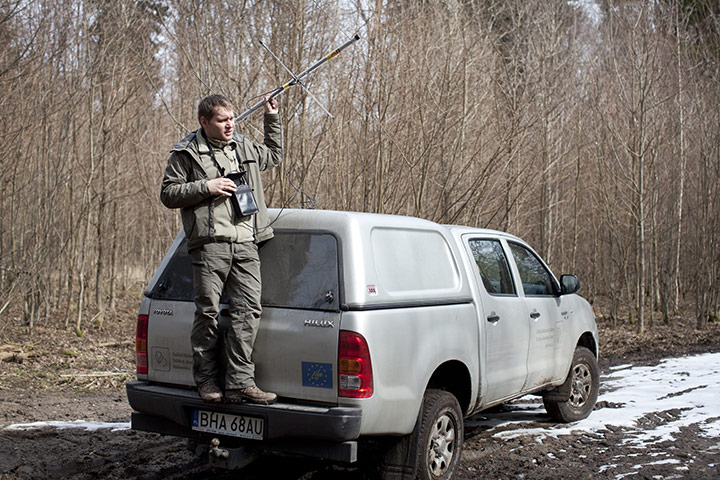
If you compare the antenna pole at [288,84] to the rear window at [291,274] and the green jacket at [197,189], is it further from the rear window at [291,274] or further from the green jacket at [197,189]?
the rear window at [291,274]

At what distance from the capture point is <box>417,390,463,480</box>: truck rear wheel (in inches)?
173

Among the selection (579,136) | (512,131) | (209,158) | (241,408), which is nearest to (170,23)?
(512,131)

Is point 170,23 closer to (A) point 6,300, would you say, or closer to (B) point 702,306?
(A) point 6,300

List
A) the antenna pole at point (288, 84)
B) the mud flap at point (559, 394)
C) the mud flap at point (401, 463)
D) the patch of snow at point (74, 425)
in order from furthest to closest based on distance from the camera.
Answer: the mud flap at point (559, 394) → the patch of snow at point (74, 425) → the antenna pole at point (288, 84) → the mud flap at point (401, 463)

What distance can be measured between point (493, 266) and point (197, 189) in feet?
8.54

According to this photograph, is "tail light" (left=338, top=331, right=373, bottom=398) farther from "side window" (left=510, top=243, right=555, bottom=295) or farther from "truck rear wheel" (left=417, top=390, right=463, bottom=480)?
"side window" (left=510, top=243, right=555, bottom=295)

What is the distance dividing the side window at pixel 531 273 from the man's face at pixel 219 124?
2.85 metres

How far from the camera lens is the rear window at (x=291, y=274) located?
4.12 meters

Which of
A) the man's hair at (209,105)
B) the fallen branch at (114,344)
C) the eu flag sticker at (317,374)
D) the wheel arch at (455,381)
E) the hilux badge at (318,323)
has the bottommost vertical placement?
the fallen branch at (114,344)

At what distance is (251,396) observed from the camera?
4.02 metres

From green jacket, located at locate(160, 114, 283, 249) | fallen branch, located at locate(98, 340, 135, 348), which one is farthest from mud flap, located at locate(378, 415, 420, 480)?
fallen branch, located at locate(98, 340, 135, 348)

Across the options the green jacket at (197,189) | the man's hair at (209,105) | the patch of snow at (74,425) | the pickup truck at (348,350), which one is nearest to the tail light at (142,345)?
the pickup truck at (348,350)

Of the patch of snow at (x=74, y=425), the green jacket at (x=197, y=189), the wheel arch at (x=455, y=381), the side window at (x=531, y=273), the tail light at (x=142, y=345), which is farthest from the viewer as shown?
the patch of snow at (x=74, y=425)

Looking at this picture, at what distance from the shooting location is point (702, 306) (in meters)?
15.2
